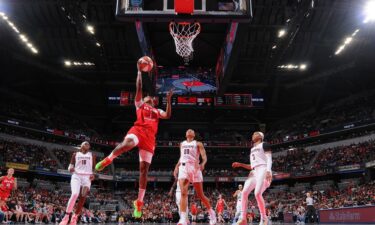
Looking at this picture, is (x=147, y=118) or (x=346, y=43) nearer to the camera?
(x=147, y=118)

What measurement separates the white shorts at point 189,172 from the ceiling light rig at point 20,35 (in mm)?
26885

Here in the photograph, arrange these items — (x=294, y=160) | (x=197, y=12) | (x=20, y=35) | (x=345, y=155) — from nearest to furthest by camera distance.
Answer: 1. (x=197, y=12)
2. (x=20, y=35)
3. (x=345, y=155)
4. (x=294, y=160)

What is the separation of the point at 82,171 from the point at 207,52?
25.4 m

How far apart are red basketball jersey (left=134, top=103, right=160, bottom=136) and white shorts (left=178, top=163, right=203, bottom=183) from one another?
6.68ft

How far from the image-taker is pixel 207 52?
33.4 metres

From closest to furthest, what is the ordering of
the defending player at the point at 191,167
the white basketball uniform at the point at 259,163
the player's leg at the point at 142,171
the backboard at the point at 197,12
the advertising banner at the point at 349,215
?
the player's leg at the point at 142,171 < the defending player at the point at 191,167 < the white basketball uniform at the point at 259,163 < the backboard at the point at 197,12 < the advertising banner at the point at 349,215

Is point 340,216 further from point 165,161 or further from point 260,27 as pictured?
point 165,161

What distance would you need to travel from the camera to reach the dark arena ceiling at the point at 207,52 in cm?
2769

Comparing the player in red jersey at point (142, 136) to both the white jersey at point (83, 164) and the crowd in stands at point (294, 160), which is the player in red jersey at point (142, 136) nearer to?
the white jersey at point (83, 164)

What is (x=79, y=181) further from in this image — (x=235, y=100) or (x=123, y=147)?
(x=235, y=100)

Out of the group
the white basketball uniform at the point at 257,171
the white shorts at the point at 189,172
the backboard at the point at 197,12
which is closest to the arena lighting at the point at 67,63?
the backboard at the point at 197,12

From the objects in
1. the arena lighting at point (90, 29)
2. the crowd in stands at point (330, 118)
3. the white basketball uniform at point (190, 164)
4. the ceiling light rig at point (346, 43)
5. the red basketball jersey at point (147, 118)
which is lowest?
the white basketball uniform at point (190, 164)

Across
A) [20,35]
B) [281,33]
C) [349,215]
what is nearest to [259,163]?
[349,215]

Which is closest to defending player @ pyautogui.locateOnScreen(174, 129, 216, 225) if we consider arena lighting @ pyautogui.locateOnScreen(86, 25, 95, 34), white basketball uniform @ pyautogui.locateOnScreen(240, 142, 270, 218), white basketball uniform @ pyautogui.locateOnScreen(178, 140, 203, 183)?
white basketball uniform @ pyautogui.locateOnScreen(178, 140, 203, 183)
